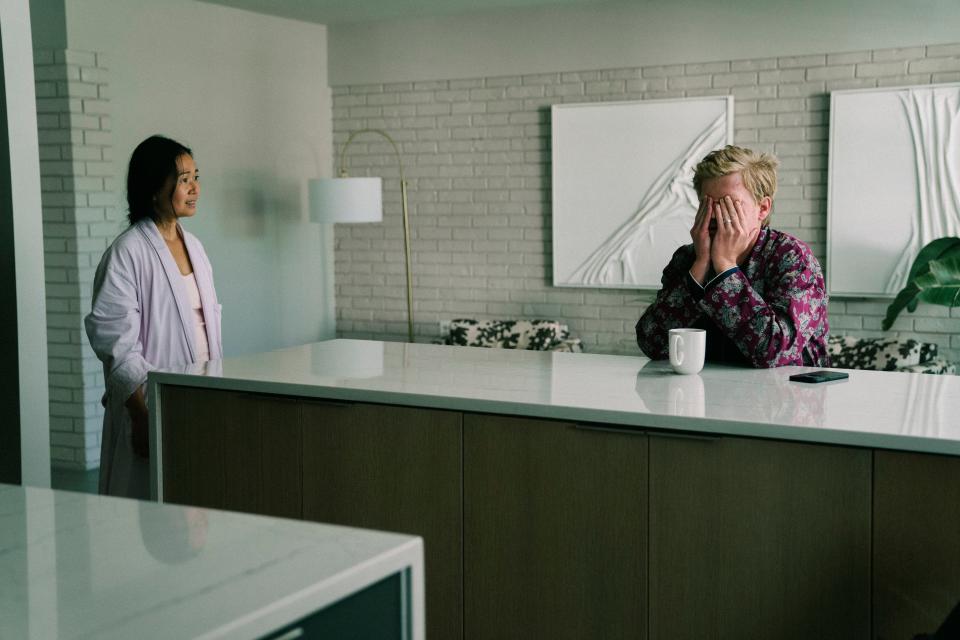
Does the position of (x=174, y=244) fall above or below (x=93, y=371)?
above

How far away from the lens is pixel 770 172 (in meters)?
2.93

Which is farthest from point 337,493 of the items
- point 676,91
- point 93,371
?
point 676,91

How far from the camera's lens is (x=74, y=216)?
17.9ft

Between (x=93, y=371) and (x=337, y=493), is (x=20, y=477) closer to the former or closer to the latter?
(x=337, y=493)

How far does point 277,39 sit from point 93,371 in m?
2.49

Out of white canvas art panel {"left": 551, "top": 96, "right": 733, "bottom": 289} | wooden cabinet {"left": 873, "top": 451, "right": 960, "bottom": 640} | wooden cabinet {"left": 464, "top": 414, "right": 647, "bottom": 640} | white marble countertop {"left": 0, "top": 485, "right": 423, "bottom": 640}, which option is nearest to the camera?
white marble countertop {"left": 0, "top": 485, "right": 423, "bottom": 640}

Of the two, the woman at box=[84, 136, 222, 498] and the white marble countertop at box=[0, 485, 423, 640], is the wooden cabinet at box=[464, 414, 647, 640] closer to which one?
the white marble countertop at box=[0, 485, 423, 640]

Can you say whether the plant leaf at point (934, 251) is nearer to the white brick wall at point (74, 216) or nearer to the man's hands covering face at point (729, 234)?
the man's hands covering face at point (729, 234)

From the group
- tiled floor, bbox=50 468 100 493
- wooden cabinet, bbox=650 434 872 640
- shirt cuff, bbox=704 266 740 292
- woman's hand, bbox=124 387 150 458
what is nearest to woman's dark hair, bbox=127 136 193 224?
woman's hand, bbox=124 387 150 458

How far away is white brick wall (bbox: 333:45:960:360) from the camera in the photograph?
Result: 229 inches

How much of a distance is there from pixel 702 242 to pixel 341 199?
3846mm

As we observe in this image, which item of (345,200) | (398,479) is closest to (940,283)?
(345,200)

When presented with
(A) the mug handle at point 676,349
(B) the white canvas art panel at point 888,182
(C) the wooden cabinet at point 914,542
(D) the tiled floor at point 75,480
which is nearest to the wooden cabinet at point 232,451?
(A) the mug handle at point 676,349

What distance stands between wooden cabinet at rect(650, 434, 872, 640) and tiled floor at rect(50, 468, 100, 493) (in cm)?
370
